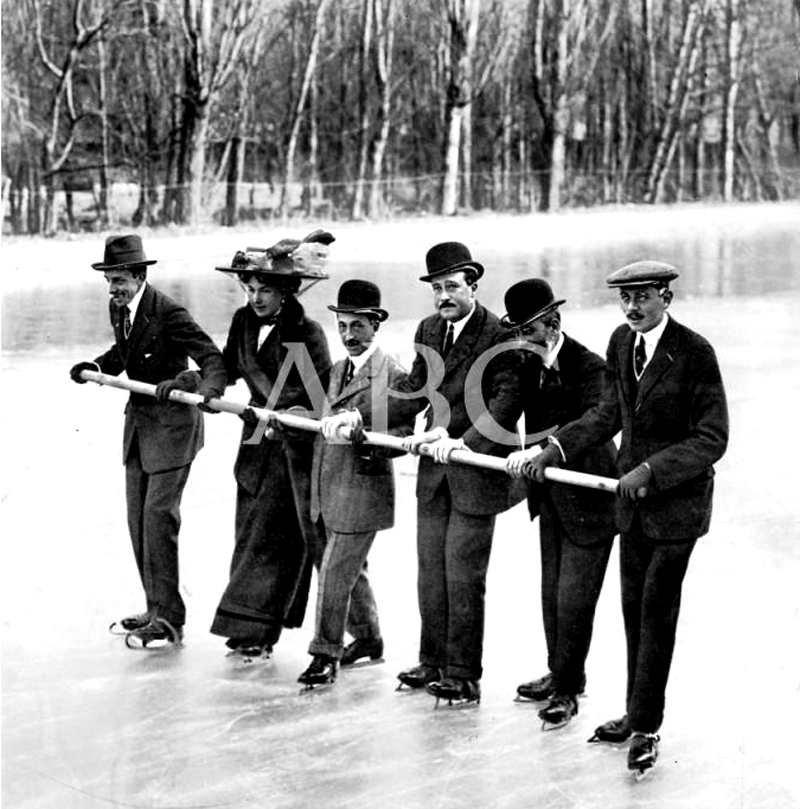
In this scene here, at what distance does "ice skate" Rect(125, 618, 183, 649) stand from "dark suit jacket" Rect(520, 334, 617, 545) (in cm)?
176

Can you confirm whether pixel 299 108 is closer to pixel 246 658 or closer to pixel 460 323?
pixel 246 658

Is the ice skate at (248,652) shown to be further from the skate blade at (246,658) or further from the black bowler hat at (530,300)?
the black bowler hat at (530,300)

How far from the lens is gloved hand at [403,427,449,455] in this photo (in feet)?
19.8

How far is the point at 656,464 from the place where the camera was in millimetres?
5375

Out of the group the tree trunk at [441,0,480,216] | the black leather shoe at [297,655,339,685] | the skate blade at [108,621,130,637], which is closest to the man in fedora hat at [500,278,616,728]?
the black leather shoe at [297,655,339,685]

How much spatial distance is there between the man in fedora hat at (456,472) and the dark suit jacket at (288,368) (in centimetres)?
49

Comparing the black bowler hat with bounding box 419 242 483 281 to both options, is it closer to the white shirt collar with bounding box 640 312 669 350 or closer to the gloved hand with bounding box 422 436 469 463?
the gloved hand with bounding box 422 436 469 463

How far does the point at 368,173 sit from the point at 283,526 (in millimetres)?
22242

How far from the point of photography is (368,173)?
28641 mm

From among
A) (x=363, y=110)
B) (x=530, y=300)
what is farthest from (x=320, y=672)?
(x=363, y=110)

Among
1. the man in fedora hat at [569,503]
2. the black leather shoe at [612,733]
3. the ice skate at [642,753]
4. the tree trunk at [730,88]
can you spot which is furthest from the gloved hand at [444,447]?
the tree trunk at [730,88]

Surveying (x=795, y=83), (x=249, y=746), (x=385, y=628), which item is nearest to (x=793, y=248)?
(x=795, y=83)

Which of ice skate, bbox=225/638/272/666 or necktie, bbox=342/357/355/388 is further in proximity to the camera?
ice skate, bbox=225/638/272/666

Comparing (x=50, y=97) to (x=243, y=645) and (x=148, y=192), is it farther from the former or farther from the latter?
(x=243, y=645)
